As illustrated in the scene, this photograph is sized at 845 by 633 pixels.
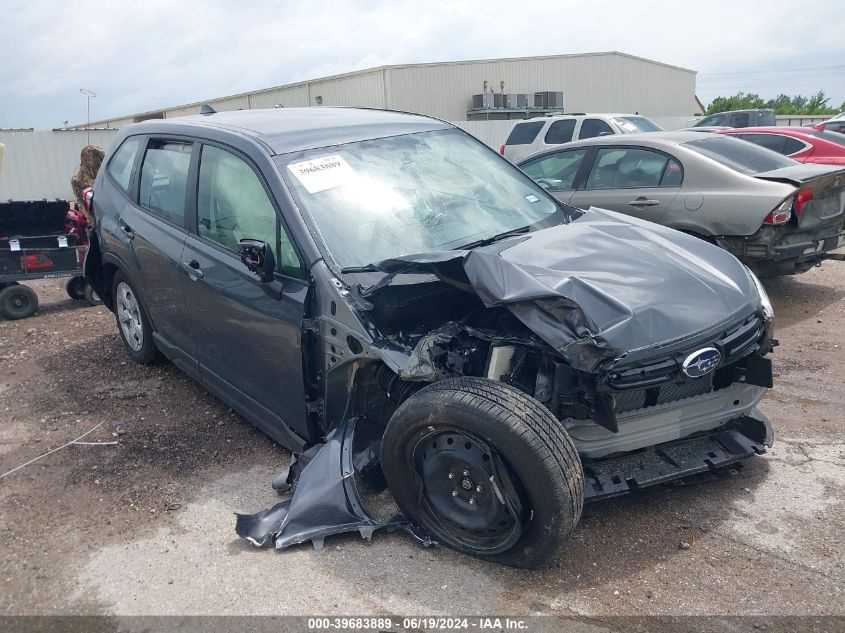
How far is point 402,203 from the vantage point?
154 inches

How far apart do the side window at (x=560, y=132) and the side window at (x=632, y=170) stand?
6.44 meters

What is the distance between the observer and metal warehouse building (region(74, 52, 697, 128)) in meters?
28.0

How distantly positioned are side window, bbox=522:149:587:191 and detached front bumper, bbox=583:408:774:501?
14.6ft

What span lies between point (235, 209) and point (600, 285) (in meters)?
2.13

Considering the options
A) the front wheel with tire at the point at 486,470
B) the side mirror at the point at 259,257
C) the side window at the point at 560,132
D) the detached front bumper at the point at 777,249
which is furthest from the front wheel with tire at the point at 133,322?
the side window at the point at 560,132

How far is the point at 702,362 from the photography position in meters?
3.14

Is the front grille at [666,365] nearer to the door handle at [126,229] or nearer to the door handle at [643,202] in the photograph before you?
the door handle at [126,229]

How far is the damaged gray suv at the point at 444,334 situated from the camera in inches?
118

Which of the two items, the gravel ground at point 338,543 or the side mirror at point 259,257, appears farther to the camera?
the side mirror at point 259,257

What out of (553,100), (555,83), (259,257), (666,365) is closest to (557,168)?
(259,257)

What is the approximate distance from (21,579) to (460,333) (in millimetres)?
2271

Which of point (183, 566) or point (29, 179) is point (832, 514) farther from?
point (29, 179)

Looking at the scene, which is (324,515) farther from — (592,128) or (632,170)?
(592,128)

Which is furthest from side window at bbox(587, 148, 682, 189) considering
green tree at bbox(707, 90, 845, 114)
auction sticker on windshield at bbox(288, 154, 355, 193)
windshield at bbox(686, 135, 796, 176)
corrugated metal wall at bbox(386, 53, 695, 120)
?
green tree at bbox(707, 90, 845, 114)
